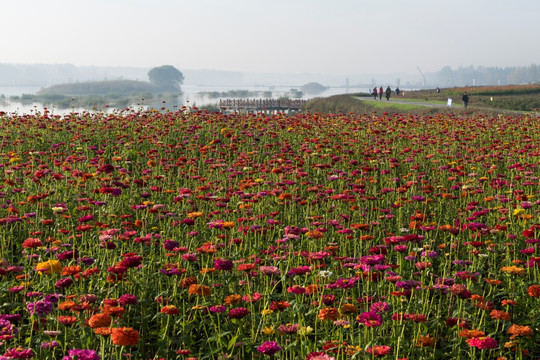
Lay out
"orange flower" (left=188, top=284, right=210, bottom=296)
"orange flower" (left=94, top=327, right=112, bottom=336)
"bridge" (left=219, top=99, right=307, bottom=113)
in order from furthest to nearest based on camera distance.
Result: "bridge" (left=219, top=99, right=307, bottom=113)
"orange flower" (left=188, top=284, right=210, bottom=296)
"orange flower" (left=94, top=327, right=112, bottom=336)

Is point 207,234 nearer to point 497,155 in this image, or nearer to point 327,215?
point 327,215

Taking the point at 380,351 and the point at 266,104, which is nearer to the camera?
the point at 380,351

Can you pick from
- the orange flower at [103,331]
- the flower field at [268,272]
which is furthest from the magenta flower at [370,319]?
the orange flower at [103,331]

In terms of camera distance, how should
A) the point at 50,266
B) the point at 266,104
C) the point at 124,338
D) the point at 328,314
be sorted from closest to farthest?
the point at 124,338, the point at 328,314, the point at 50,266, the point at 266,104

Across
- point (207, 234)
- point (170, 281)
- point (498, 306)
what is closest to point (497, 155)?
point (498, 306)

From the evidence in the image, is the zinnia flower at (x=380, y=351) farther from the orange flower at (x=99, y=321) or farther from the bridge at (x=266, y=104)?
the bridge at (x=266, y=104)

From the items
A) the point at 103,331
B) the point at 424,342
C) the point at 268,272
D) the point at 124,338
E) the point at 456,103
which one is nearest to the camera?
the point at 124,338

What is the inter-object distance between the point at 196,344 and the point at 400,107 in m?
29.9

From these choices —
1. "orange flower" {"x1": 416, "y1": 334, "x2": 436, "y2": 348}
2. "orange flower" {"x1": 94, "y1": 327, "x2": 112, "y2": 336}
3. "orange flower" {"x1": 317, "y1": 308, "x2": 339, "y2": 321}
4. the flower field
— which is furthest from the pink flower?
"orange flower" {"x1": 94, "y1": 327, "x2": 112, "y2": 336}

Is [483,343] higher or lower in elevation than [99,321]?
lower

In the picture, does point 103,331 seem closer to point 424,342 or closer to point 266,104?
point 424,342

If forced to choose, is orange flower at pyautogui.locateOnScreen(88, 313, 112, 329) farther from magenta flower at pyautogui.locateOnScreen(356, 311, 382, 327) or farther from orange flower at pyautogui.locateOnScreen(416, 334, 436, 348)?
orange flower at pyautogui.locateOnScreen(416, 334, 436, 348)

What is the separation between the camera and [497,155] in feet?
30.2

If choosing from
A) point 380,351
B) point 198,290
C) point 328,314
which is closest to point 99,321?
point 198,290
